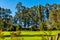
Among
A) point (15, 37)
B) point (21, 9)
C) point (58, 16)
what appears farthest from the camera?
point (21, 9)

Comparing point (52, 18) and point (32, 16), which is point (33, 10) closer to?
point (32, 16)

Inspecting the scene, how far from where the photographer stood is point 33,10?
71.8m

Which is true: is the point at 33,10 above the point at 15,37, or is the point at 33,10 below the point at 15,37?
above

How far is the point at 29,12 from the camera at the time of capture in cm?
7144

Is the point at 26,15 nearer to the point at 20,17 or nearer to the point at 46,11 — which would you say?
the point at 20,17

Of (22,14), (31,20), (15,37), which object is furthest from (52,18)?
(15,37)

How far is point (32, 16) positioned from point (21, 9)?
20.5 feet

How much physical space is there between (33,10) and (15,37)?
6939cm

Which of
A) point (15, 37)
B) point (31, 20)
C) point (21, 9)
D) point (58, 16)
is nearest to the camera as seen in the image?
point (15, 37)

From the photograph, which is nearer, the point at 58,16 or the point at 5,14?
the point at 58,16

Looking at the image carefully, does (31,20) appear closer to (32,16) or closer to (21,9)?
(32,16)

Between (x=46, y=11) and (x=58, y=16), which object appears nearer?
(x=58, y=16)

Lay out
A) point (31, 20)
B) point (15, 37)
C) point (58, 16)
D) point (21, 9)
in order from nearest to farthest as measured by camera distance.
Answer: point (15, 37) < point (58, 16) < point (31, 20) < point (21, 9)

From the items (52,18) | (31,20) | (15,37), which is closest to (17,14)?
(31,20)
